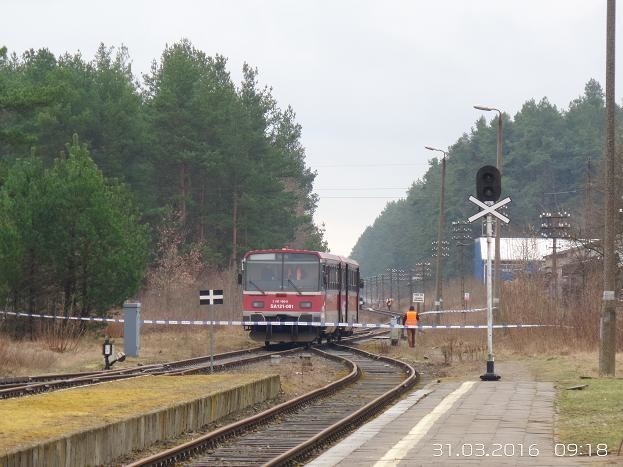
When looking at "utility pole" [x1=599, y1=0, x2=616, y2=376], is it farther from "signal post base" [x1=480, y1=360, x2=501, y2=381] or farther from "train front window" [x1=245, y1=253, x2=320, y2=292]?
"train front window" [x1=245, y1=253, x2=320, y2=292]

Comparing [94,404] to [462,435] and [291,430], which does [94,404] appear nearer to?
[291,430]

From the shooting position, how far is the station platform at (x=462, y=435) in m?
13.3

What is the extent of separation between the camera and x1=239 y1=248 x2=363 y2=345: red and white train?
4222 cm

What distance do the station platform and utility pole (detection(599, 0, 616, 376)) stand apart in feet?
10.2

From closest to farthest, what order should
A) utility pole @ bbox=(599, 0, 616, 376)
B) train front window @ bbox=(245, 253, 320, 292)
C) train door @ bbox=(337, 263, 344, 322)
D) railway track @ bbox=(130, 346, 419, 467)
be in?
railway track @ bbox=(130, 346, 419, 467) < utility pole @ bbox=(599, 0, 616, 376) < train front window @ bbox=(245, 253, 320, 292) < train door @ bbox=(337, 263, 344, 322)

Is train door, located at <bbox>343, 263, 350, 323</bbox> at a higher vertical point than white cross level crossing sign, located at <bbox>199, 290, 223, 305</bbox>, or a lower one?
higher

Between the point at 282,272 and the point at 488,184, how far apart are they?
19.4 metres

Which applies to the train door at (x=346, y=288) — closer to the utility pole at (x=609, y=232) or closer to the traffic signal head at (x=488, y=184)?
the utility pole at (x=609, y=232)

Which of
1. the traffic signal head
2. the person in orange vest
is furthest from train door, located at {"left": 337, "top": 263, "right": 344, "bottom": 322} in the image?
the traffic signal head

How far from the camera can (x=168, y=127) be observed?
75.6 meters

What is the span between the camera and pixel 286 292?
42406 millimetres

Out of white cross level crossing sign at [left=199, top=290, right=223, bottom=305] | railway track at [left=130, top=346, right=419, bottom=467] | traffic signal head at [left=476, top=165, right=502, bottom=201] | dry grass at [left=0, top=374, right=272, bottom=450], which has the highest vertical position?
traffic signal head at [left=476, top=165, right=502, bottom=201]

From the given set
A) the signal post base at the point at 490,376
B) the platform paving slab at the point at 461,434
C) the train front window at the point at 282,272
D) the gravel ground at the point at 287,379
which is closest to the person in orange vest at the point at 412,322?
the train front window at the point at 282,272

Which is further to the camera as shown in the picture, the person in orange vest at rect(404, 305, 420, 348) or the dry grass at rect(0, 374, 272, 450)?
the person in orange vest at rect(404, 305, 420, 348)
